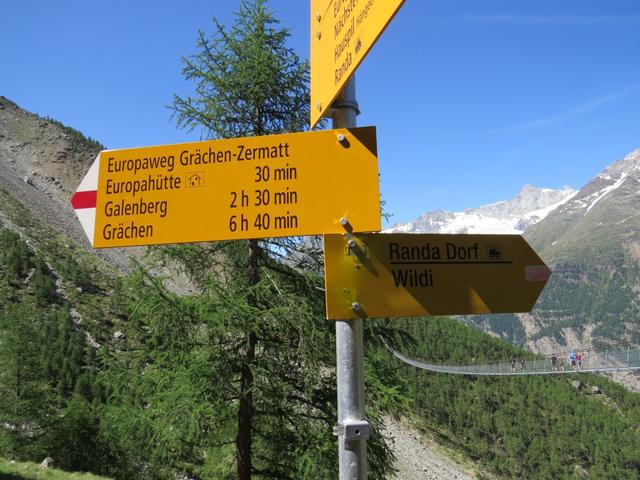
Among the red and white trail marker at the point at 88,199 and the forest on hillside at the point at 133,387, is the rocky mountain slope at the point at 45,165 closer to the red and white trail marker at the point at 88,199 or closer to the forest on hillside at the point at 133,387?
the forest on hillside at the point at 133,387

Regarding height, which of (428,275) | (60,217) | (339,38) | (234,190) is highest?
(60,217)

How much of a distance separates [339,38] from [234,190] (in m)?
0.85

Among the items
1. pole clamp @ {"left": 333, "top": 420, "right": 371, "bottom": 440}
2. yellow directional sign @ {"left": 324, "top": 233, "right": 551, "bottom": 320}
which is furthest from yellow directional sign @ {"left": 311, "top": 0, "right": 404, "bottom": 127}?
pole clamp @ {"left": 333, "top": 420, "right": 371, "bottom": 440}

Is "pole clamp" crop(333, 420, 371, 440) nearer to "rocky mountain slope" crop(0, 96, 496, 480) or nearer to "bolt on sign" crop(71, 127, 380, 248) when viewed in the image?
"bolt on sign" crop(71, 127, 380, 248)

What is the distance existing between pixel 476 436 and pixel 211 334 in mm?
82811

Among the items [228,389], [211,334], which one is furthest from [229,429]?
[211,334]

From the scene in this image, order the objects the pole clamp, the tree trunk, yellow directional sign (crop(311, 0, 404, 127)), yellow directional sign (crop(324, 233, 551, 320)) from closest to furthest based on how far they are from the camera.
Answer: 1. yellow directional sign (crop(311, 0, 404, 127))
2. the pole clamp
3. yellow directional sign (crop(324, 233, 551, 320))
4. the tree trunk

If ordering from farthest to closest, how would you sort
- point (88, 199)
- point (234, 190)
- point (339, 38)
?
point (88, 199)
point (234, 190)
point (339, 38)

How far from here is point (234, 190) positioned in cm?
219

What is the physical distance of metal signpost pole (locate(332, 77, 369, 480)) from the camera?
1780mm

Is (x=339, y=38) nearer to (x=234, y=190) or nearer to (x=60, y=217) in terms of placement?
(x=234, y=190)

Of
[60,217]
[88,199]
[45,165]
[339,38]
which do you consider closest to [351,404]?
[339,38]

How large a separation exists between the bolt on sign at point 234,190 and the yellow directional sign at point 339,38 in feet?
0.76

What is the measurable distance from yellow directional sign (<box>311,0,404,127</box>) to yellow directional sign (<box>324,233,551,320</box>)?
71cm
